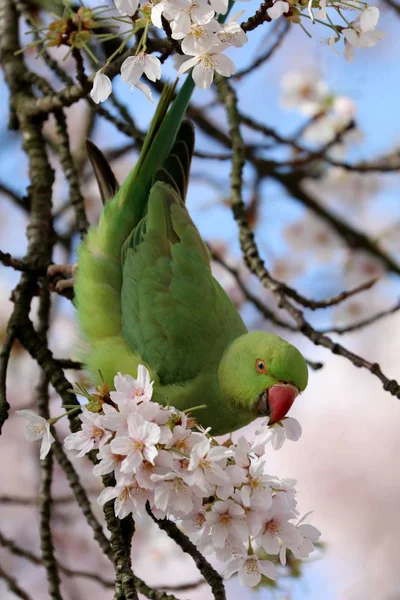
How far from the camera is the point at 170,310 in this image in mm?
2010

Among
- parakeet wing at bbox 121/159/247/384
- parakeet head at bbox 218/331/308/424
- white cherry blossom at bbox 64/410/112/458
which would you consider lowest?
white cherry blossom at bbox 64/410/112/458

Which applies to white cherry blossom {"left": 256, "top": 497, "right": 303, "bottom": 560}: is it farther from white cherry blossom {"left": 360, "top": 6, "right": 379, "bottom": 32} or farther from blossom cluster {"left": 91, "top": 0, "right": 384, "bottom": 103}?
white cherry blossom {"left": 360, "top": 6, "right": 379, "bottom": 32}

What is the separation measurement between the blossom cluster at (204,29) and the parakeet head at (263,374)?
2.77 feet

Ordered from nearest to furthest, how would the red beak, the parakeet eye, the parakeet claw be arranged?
1. the red beak
2. the parakeet eye
3. the parakeet claw

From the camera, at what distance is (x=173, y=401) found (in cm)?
192

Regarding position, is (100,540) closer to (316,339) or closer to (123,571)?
(123,571)

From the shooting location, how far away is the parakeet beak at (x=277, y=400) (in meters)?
1.76

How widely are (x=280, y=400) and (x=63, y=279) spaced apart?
0.88 m

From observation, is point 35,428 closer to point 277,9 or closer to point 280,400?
point 280,400

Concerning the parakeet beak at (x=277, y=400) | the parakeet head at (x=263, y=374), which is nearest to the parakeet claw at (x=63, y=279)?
the parakeet head at (x=263, y=374)

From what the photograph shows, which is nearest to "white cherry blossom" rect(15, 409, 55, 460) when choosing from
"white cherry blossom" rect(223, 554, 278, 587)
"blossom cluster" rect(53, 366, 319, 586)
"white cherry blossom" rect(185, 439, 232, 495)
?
"blossom cluster" rect(53, 366, 319, 586)

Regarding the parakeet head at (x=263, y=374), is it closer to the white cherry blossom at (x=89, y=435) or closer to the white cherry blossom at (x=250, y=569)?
the white cherry blossom at (x=250, y=569)

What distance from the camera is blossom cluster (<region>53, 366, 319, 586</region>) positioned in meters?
1.18

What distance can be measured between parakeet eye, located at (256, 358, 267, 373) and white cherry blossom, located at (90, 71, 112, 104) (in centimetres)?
89
